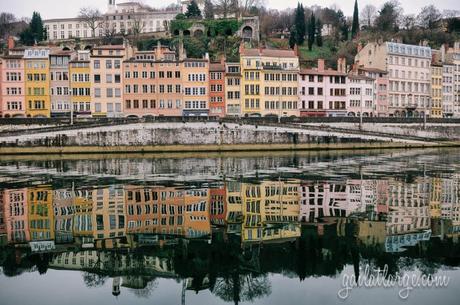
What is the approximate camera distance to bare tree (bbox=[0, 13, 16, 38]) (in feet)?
411

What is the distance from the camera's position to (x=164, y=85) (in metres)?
74.6

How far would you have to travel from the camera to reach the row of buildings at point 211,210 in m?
19.9

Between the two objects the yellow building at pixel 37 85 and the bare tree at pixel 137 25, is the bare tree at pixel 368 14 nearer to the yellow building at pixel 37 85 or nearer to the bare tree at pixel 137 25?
the bare tree at pixel 137 25

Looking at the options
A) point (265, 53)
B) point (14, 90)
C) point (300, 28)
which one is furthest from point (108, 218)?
point (300, 28)

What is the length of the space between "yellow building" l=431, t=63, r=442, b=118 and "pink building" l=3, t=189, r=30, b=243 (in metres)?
78.4

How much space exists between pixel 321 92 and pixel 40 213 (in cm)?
6146

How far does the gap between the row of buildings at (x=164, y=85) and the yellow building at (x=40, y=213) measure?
42.0 meters

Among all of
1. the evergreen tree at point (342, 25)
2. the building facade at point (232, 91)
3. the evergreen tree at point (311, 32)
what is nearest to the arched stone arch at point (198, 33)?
the evergreen tree at point (311, 32)

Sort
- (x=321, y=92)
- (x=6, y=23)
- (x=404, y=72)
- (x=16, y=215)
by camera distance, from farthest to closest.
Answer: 1. (x=6, y=23)
2. (x=404, y=72)
3. (x=321, y=92)
4. (x=16, y=215)

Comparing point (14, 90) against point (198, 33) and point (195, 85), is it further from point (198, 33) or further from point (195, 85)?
point (198, 33)

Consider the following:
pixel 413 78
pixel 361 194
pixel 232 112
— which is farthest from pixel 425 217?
pixel 413 78

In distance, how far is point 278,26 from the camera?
123 m

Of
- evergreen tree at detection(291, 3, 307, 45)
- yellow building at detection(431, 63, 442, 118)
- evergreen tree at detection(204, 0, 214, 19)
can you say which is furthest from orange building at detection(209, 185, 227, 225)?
evergreen tree at detection(204, 0, 214, 19)

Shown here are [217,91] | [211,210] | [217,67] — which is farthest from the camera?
[217,67]
